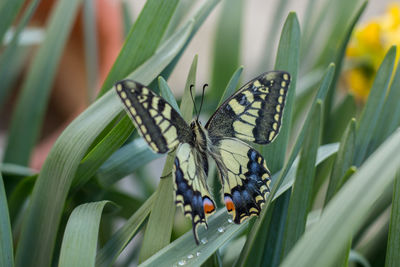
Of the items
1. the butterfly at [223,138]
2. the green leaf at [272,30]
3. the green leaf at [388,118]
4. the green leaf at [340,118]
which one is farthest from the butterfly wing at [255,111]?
the green leaf at [272,30]

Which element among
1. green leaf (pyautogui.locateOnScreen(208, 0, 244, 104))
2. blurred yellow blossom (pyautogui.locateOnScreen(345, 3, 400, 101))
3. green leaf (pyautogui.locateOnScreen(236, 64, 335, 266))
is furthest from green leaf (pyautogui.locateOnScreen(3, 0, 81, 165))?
blurred yellow blossom (pyautogui.locateOnScreen(345, 3, 400, 101))

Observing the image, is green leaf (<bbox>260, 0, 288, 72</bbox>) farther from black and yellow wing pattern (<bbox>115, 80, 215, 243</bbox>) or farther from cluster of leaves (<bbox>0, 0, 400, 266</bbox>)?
black and yellow wing pattern (<bbox>115, 80, 215, 243</bbox>)

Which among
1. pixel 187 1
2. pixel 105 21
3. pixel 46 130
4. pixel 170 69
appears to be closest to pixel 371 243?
pixel 170 69

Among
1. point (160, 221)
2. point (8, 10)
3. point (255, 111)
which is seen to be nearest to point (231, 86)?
point (255, 111)

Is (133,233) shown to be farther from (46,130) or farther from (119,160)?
(46,130)

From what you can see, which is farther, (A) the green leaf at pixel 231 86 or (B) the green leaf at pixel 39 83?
(B) the green leaf at pixel 39 83

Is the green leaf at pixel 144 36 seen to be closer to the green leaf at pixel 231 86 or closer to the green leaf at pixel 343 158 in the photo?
the green leaf at pixel 231 86
